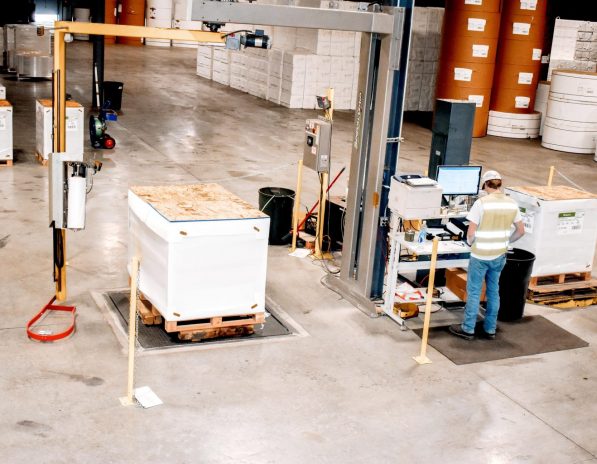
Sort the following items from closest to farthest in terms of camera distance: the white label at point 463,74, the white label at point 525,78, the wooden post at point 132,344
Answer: the wooden post at point 132,344 → the white label at point 463,74 → the white label at point 525,78

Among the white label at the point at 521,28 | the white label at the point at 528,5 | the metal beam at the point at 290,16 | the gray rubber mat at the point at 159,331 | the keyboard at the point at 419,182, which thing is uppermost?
the white label at the point at 528,5

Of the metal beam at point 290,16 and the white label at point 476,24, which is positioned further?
the white label at point 476,24

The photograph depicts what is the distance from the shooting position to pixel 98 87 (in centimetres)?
1812

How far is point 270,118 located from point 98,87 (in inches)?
183

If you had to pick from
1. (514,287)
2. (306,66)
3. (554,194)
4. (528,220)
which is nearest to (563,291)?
(528,220)

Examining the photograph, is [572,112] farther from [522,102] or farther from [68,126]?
[68,126]

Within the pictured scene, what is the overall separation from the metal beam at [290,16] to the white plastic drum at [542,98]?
14.6 m

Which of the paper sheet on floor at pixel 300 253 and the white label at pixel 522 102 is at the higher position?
the white label at pixel 522 102

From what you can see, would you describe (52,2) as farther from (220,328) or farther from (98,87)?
(220,328)

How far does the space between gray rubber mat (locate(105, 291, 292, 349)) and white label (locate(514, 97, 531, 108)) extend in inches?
565

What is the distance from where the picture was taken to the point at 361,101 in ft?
28.5

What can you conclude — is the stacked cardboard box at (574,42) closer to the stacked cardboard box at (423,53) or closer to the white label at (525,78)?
the white label at (525,78)

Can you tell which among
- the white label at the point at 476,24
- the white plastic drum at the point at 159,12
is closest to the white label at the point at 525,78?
the white label at the point at 476,24

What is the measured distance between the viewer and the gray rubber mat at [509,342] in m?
7.91
